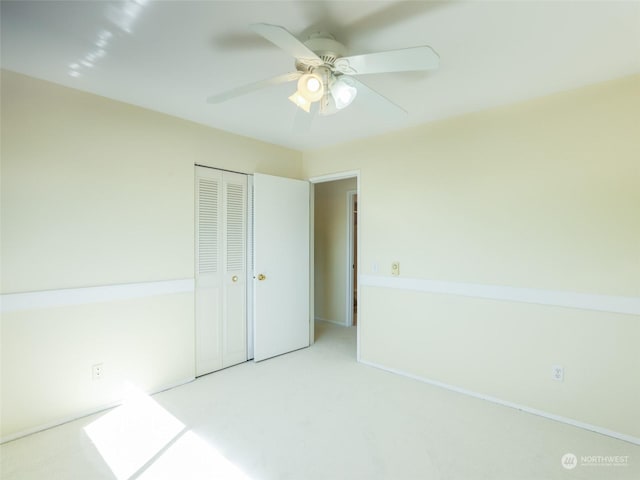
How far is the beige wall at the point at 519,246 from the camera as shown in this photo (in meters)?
2.08

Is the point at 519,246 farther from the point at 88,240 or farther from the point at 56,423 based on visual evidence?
the point at 56,423

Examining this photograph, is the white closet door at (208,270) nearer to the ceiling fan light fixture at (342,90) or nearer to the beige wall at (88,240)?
the beige wall at (88,240)

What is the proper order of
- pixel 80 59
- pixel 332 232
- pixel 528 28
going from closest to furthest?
pixel 528 28, pixel 80 59, pixel 332 232

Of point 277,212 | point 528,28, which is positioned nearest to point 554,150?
point 528,28

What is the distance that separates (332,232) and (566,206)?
10.1 feet

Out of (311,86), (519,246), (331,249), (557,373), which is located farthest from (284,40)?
(331,249)

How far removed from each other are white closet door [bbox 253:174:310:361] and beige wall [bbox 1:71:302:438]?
0.70 meters

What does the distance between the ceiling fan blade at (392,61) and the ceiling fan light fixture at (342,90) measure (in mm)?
74

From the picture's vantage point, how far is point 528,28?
1.58 metres

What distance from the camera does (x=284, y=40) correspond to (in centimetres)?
127

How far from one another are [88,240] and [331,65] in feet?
6.97

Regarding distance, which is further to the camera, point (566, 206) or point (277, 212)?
point (277, 212)

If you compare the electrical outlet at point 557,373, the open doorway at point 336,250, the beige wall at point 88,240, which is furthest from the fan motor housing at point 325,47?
the open doorway at point 336,250

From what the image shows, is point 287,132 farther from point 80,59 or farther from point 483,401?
point 483,401
